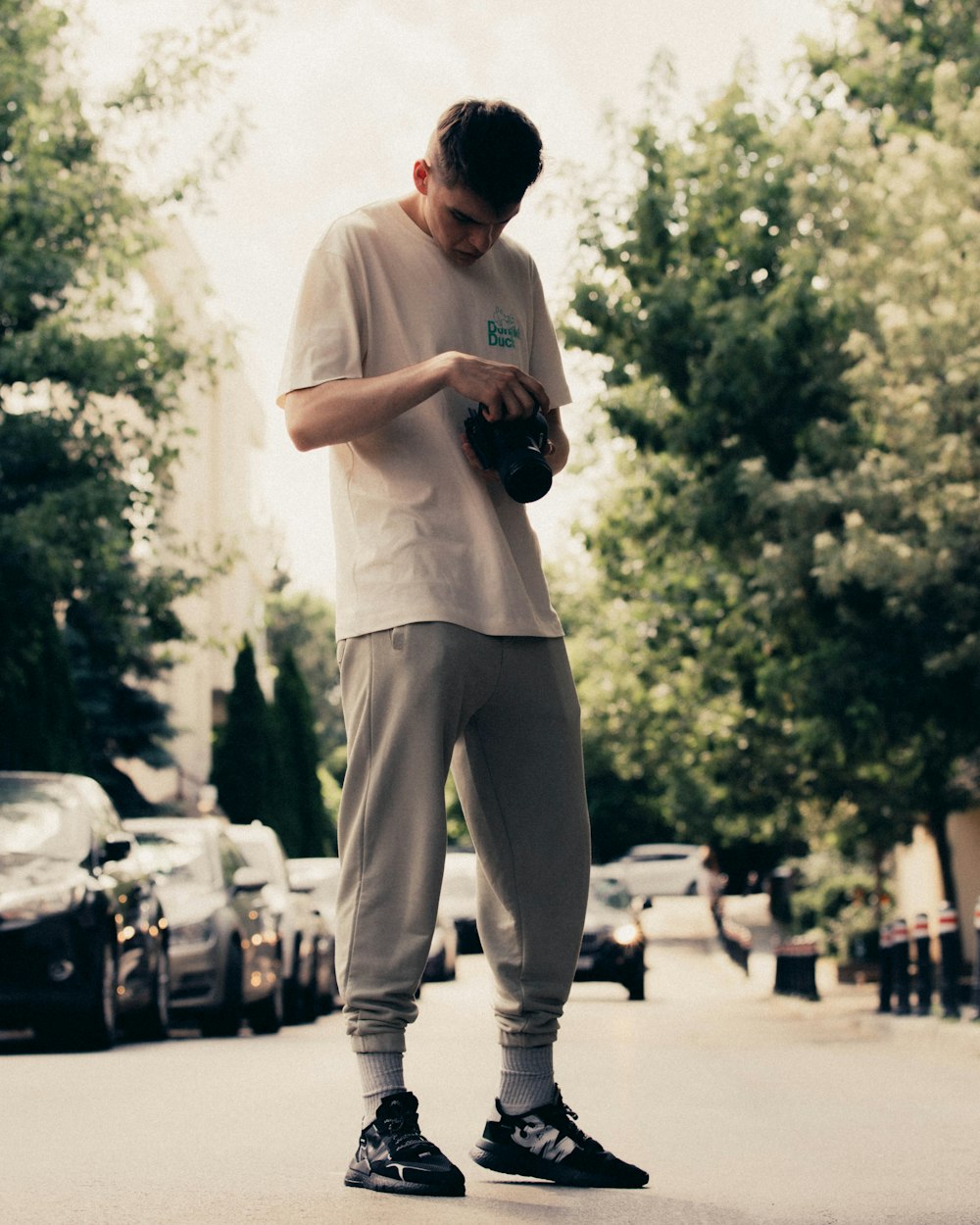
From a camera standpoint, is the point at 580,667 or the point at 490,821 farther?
the point at 580,667

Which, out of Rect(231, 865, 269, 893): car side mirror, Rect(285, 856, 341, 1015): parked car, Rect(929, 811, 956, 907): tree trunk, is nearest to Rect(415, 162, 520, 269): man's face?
Rect(231, 865, 269, 893): car side mirror

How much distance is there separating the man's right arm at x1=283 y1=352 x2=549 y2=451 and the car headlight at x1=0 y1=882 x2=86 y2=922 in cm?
766

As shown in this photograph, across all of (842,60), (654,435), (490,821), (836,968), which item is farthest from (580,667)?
(490,821)

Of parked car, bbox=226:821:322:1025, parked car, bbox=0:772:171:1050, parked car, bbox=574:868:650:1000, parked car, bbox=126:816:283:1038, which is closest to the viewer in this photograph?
parked car, bbox=0:772:171:1050

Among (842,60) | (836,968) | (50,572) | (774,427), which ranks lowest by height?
(836,968)

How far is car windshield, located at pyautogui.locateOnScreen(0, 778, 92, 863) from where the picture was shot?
1233 cm

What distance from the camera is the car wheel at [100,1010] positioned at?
474 inches

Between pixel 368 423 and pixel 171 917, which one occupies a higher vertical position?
pixel 368 423

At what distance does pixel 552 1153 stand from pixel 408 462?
152cm

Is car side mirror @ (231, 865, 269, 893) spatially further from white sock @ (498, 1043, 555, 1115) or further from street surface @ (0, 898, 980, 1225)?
white sock @ (498, 1043, 555, 1115)

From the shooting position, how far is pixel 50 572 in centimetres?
1998

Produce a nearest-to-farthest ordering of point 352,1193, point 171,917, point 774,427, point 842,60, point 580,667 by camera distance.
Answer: point 352,1193 < point 171,917 < point 774,427 < point 842,60 < point 580,667

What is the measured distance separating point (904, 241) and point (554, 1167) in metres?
15.9

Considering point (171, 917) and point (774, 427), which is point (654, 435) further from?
point (171, 917)
